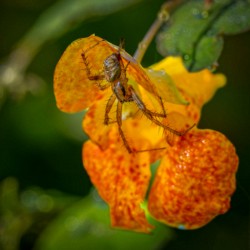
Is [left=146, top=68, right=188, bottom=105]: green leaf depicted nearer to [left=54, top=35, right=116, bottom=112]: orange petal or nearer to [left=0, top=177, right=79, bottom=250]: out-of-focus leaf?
[left=54, top=35, right=116, bottom=112]: orange petal

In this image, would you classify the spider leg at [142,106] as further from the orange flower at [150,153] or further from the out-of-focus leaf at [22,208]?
the out-of-focus leaf at [22,208]

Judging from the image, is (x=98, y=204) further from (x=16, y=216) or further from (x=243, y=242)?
(x=243, y=242)

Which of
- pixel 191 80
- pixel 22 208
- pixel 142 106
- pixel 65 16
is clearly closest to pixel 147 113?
pixel 142 106

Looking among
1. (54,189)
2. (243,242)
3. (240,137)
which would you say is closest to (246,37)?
(240,137)

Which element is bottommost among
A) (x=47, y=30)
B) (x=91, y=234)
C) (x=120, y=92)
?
(x=91, y=234)

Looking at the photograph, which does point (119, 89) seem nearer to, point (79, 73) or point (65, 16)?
point (79, 73)

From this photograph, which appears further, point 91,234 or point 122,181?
point 91,234

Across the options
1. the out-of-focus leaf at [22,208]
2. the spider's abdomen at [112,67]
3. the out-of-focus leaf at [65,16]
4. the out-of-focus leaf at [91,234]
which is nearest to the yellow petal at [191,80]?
the spider's abdomen at [112,67]
